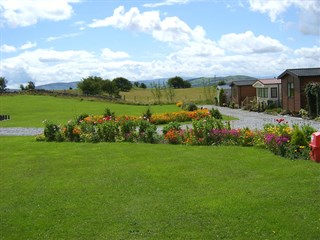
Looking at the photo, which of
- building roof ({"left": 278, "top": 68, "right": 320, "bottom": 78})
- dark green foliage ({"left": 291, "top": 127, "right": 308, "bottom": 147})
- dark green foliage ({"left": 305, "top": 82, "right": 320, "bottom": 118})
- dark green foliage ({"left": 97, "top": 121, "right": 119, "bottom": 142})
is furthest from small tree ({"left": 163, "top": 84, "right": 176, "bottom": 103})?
dark green foliage ({"left": 291, "top": 127, "right": 308, "bottom": 147})

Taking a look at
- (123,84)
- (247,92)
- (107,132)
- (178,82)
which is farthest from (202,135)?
(178,82)

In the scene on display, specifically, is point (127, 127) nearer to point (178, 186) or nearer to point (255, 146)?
point (255, 146)

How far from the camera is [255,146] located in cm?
1351

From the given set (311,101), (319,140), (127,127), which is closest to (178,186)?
(319,140)

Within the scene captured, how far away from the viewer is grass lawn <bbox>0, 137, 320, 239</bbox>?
20.6 ft

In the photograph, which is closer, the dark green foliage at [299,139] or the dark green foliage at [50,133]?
the dark green foliage at [299,139]

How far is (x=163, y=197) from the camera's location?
26.2ft

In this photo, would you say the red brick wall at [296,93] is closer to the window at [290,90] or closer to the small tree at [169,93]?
the window at [290,90]

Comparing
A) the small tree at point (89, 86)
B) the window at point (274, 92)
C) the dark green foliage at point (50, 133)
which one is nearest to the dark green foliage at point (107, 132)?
the dark green foliage at point (50, 133)

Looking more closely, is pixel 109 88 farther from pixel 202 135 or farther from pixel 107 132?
pixel 202 135

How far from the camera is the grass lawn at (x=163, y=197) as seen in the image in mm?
6281

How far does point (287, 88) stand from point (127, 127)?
1956cm

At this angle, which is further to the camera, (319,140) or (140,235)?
(319,140)

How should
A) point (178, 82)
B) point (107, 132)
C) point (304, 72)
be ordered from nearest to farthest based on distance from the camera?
point (107, 132) → point (304, 72) → point (178, 82)
